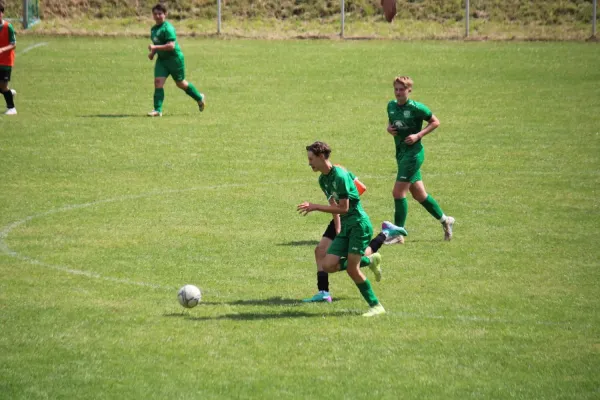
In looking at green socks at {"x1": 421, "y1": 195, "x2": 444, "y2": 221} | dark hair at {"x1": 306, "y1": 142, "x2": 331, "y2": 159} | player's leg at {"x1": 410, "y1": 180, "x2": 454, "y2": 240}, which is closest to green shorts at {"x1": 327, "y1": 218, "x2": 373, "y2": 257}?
dark hair at {"x1": 306, "y1": 142, "x2": 331, "y2": 159}

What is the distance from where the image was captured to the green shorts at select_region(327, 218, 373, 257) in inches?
463

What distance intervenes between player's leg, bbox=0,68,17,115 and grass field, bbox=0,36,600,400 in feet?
1.05

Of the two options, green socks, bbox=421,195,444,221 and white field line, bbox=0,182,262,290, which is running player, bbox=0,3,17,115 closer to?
white field line, bbox=0,182,262,290

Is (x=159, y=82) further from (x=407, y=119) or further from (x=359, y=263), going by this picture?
(x=359, y=263)

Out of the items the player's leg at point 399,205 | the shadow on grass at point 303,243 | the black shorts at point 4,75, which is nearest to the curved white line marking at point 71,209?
the shadow on grass at point 303,243

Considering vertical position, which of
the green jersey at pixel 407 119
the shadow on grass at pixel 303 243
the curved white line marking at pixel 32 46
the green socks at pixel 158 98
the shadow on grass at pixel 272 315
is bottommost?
the shadow on grass at pixel 272 315

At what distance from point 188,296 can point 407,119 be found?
16.3 ft

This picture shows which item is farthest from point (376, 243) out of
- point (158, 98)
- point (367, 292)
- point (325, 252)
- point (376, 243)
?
point (158, 98)

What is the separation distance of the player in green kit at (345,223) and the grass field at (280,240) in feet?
1.37

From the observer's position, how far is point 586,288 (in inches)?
504

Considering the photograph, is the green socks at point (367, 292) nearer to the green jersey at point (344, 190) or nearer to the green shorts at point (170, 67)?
the green jersey at point (344, 190)

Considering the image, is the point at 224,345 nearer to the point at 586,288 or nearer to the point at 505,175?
the point at 586,288

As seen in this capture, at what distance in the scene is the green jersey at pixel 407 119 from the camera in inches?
594

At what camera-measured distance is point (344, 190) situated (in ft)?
38.2
